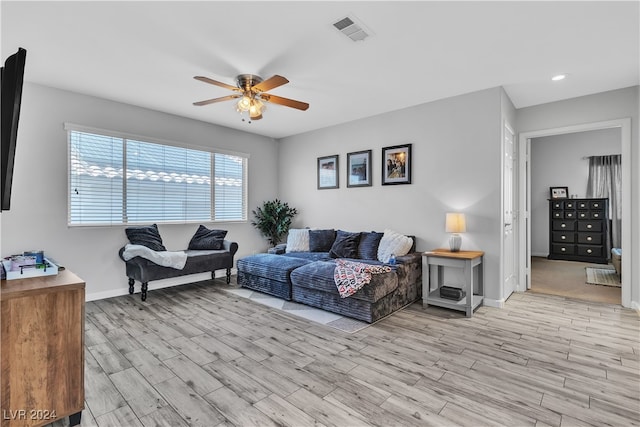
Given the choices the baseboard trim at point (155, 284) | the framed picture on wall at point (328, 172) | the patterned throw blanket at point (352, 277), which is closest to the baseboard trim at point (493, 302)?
the patterned throw blanket at point (352, 277)

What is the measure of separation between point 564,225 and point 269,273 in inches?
273

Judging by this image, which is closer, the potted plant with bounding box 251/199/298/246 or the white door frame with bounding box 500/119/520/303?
the white door frame with bounding box 500/119/520/303

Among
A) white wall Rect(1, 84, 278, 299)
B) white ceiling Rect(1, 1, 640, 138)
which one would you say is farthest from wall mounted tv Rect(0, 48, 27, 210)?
white wall Rect(1, 84, 278, 299)

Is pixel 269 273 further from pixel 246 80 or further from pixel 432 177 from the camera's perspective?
pixel 432 177

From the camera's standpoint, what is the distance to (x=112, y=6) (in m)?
2.27

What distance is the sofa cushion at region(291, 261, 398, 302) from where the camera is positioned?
130 inches

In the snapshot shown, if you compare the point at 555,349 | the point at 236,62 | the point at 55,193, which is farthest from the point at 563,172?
the point at 55,193

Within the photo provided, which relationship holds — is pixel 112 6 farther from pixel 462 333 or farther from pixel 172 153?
pixel 462 333

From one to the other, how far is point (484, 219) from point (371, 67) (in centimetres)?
228

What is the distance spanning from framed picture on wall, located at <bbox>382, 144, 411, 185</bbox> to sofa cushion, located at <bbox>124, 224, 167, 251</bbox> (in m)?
3.42

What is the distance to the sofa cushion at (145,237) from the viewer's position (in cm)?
431

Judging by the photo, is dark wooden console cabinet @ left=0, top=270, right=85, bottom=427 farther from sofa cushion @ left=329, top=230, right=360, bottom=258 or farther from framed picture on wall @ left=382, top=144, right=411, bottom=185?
framed picture on wall @ left=382, top=144, right=411, bottom=185

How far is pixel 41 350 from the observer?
1.62 m

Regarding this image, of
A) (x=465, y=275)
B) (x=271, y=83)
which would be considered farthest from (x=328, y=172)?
(x=465, y=275)
